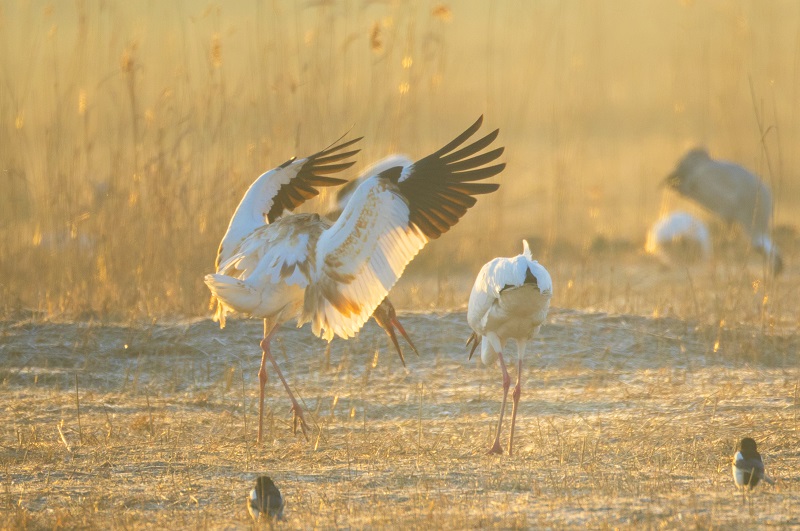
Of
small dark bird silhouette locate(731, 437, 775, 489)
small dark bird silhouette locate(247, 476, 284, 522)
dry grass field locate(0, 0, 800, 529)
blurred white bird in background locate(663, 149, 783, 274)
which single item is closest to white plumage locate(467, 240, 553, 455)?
dry grass field locate(0, 0, 800, 529)

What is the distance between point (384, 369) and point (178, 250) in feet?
6.76

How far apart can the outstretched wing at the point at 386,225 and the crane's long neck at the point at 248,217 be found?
69cm

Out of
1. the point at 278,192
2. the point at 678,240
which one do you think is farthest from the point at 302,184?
the point at 678,240

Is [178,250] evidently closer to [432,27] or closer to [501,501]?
[432,27]

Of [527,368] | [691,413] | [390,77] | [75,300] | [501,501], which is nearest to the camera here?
[501,501]

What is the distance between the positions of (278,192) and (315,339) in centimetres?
133

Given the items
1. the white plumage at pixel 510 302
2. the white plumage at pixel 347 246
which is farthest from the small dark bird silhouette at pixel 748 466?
the white plumage at pixel 347 246

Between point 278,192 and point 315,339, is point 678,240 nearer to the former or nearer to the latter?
point 315,339

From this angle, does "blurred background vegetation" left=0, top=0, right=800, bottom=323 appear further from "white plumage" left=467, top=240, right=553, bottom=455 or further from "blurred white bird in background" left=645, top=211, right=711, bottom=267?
"white plumage" left=467, top=240, right=553, bottom=455

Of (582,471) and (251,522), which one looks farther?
(582,471)

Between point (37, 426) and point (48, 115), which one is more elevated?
point (48, 115)

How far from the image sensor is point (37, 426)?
19.6 ft

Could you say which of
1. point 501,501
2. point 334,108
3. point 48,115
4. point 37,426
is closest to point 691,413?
point 501,501

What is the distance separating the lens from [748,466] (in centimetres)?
431
